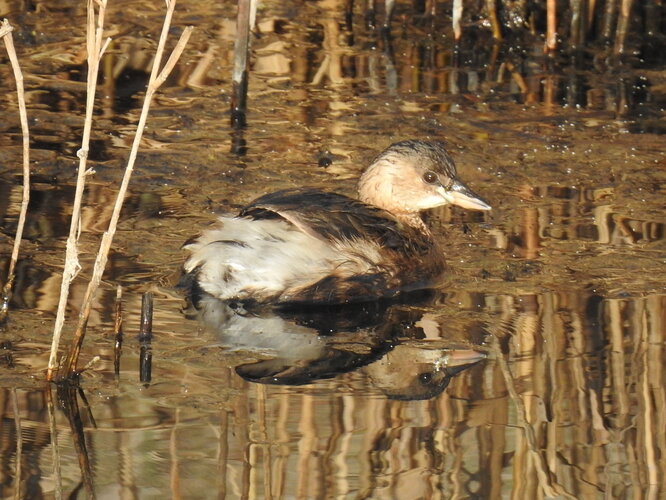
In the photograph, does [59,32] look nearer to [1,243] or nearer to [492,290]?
[1,243]

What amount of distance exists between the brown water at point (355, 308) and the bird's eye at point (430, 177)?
0.31 meters

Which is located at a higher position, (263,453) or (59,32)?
(59,32)

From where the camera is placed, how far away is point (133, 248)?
5949 millimetres

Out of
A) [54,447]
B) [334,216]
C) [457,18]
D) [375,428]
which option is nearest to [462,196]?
[334,216]

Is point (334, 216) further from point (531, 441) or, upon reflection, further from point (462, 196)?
point (531, 441)

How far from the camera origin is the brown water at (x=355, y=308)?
4098mm

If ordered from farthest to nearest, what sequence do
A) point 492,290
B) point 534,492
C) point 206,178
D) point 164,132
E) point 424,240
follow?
point 164,132 → point 206,178 → point 424,240 → point 492,290 → point 534,492

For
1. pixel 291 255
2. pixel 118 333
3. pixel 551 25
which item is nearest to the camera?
pixel 118 333

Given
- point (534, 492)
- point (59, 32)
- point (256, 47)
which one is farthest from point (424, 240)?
point (59, 32)

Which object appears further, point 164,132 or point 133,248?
point 164,132

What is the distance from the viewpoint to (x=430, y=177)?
6332 millimetres

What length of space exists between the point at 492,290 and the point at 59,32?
193 inches

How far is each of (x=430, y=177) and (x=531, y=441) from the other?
2.24 m

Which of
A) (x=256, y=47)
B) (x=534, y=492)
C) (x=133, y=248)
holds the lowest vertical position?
(x=534, y=492)
